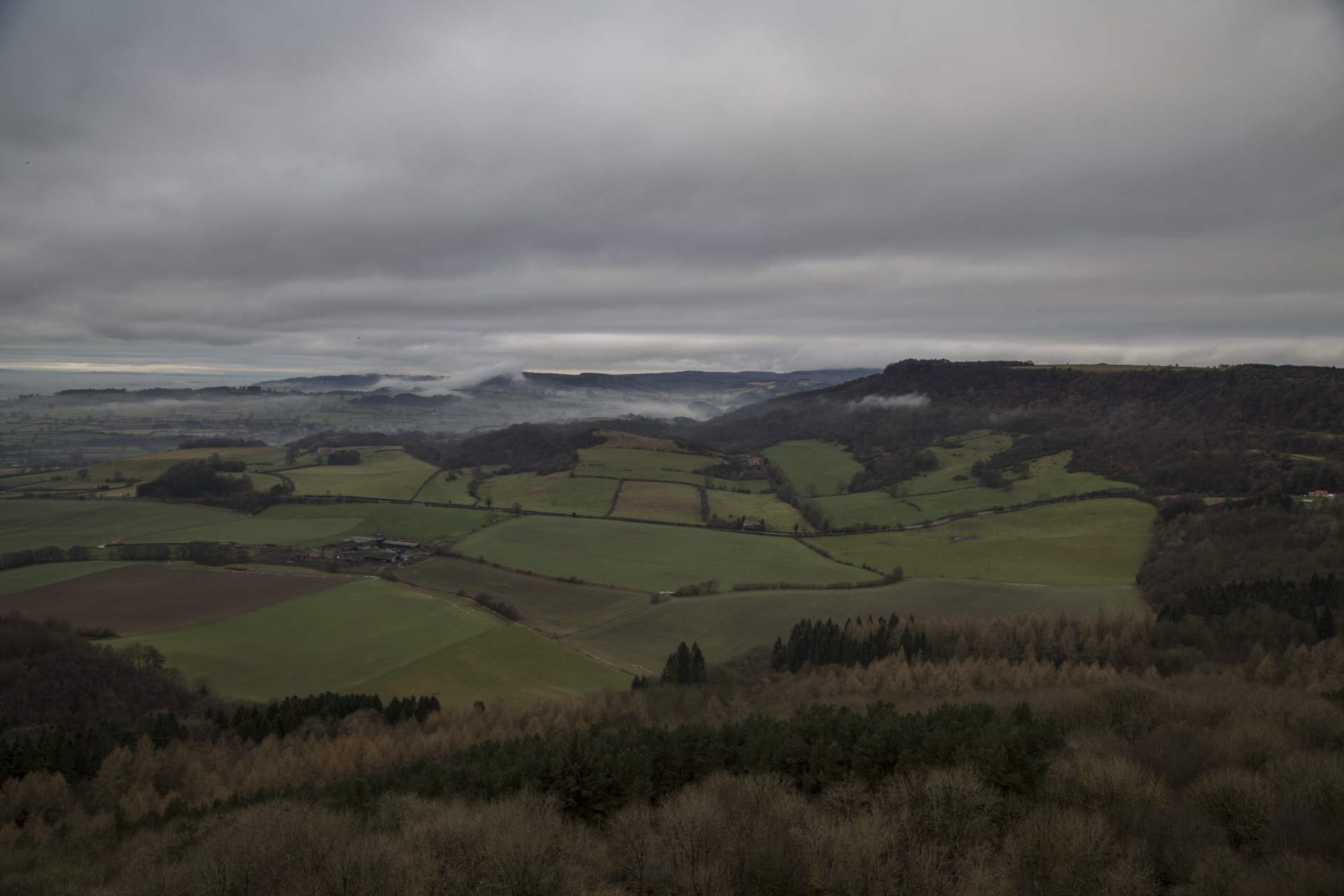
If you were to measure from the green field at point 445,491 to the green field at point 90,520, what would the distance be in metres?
33.0

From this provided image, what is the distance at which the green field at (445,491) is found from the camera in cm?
12975

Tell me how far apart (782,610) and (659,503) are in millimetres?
57289

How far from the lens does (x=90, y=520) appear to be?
341 feet

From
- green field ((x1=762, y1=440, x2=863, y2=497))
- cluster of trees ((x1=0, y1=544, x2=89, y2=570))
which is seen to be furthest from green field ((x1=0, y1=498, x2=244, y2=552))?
green field ((x1=762, y1=440, x2=863, y2=497))

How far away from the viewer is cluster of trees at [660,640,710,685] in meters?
55.6

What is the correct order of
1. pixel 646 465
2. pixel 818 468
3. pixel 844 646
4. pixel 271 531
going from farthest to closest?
pixel 818 468 < pixel 646 465 < pixel 271 531 < pixel 844 646

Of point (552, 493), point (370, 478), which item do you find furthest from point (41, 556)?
point (552, 493)

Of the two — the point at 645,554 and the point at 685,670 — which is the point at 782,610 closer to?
the point at 685,670

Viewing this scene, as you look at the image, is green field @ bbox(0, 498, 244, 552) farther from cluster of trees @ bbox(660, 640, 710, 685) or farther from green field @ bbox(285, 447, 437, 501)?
cluster of trees @ bbox(660, 640, 710, 685)

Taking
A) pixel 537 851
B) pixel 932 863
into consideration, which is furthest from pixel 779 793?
pixel 537 851

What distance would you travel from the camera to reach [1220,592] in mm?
59031

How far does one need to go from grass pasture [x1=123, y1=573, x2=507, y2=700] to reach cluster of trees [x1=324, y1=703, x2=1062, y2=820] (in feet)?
85.5

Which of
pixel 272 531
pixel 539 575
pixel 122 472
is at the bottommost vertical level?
pixel 539 575

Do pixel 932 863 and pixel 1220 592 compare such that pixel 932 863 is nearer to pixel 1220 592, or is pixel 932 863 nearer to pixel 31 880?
pixel 31 880
